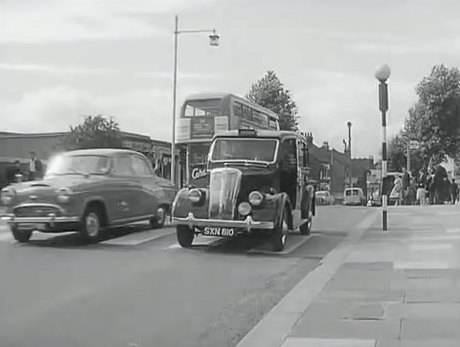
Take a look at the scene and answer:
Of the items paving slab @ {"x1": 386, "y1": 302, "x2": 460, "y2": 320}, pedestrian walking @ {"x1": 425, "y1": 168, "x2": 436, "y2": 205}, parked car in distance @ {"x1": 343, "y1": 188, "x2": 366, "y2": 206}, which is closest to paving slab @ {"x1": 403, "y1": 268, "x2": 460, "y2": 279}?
paving slab @ {"x1": 386, "y1": 302, "x2": 460, "y2": 320}

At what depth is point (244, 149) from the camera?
13.9m

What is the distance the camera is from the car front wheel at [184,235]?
1278 centimetres

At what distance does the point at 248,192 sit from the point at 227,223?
2.96 feet

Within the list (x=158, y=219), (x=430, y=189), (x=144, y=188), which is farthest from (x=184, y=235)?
(x=430, y=189)

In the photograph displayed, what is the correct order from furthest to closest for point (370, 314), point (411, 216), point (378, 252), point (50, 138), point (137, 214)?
point (50, 138) → point (411, 216) → point (137, 214) → point (378, 252) → point (370, 314)

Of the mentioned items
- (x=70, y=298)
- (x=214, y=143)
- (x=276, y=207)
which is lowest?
(x=70, y=298)

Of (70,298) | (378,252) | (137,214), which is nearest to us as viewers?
(70,298)

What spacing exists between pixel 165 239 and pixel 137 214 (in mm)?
1221

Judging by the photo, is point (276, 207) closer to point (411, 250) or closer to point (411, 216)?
point (411, 250)

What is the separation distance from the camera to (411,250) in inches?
485

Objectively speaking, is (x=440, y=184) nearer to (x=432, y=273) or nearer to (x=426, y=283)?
(x=432, y=273)

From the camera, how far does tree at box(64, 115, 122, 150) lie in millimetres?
44031

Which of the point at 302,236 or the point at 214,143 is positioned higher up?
the point at 214,143

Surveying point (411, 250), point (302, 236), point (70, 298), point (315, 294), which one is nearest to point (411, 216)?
point (302, 236)
